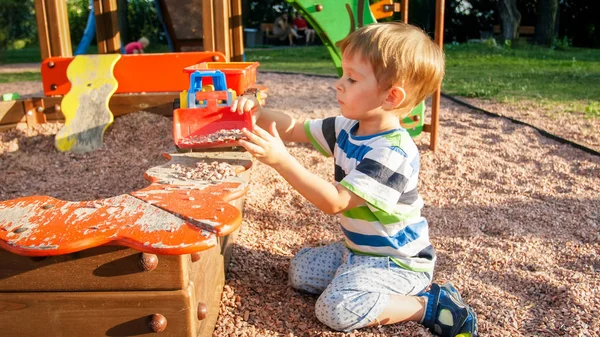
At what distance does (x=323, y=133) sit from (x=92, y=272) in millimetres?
965

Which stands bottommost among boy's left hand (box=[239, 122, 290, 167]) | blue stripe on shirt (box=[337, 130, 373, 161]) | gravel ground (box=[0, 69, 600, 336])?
gravel ground (box=[0, 69, 600, 336])

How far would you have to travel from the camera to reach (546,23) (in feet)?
43.3

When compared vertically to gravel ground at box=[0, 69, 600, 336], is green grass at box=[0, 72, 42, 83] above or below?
above

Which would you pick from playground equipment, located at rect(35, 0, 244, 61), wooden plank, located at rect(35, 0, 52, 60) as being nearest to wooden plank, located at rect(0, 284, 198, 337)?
playground equipment, located at rect(35, 0, 244, 61)

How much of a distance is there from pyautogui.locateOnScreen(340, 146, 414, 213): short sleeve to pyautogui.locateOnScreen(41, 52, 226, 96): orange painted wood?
→ 2.56 meters

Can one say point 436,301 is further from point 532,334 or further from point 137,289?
point 137,289

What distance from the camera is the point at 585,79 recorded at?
6.94 meters

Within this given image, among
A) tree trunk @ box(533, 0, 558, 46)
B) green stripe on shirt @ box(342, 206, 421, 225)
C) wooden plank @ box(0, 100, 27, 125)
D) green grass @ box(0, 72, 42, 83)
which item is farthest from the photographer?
tree trunk @ box(533, 0, 558, 46)

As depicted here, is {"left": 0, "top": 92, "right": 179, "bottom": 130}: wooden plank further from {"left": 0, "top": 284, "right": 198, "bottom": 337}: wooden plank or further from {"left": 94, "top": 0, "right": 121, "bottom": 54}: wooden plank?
{"left": 0, "top": 284, "right": 198, "bottom": 337}: wooden plank

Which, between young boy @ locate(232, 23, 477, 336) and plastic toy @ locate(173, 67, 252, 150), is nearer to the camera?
young boy @ locate(232, 23, 477, 336)

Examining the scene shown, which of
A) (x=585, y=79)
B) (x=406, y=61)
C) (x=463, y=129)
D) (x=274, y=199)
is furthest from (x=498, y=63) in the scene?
(x=406, y=61)

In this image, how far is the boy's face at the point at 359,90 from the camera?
166cm

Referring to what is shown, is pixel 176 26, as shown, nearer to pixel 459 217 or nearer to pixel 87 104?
pixel 87 104

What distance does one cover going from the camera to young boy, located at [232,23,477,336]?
1.59m
